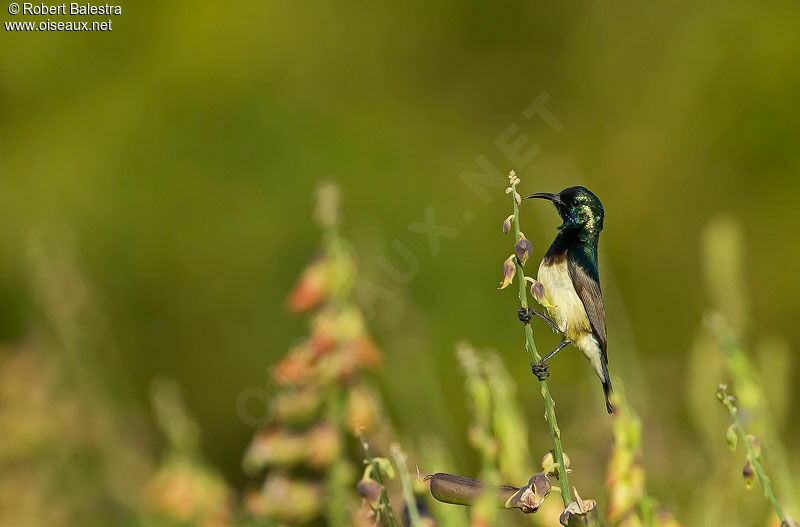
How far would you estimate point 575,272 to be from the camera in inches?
42.6

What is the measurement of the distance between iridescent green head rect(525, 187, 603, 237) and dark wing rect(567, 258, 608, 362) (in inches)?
1.5

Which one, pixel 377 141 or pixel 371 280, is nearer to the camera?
pixel 371 280

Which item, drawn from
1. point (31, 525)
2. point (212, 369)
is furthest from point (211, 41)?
point (31, 525)

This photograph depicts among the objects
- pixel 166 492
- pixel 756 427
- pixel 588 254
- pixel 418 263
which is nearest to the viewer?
pixel 756 427

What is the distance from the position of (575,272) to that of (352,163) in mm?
2658

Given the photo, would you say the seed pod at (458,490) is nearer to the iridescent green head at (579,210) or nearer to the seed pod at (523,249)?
the seed pod at (523,249)

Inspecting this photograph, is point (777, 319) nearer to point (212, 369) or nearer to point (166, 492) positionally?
point (212, 369)

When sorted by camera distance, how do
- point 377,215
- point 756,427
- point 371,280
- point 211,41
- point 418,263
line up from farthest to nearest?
1. point 211,41
2. point 377,215
3. point 418,263
4. point 371,280
5. point 756,427

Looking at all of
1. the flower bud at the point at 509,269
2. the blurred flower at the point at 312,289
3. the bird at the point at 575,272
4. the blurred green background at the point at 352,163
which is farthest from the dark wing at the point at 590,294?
the blurred green background at the point at 352,163

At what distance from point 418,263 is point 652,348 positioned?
877mm

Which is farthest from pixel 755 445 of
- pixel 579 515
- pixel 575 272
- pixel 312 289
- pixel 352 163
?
pixel 352 163

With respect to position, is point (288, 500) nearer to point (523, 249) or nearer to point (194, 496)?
point (194, 496)

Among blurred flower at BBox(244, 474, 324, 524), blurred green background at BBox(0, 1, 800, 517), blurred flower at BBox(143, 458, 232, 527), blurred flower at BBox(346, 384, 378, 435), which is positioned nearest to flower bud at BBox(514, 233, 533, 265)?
blurred flower at BBox(346, 384, 378, 435)

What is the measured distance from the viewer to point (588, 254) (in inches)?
43.2
